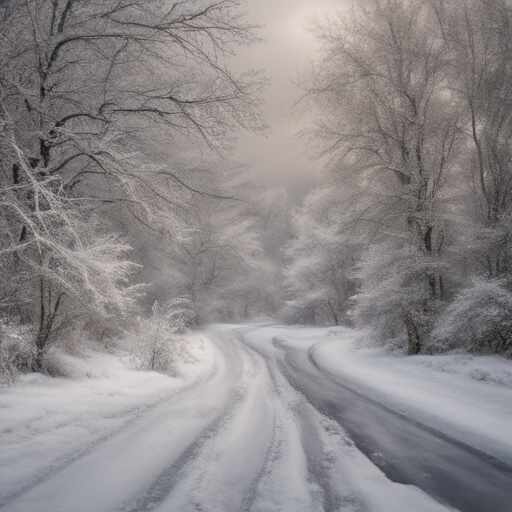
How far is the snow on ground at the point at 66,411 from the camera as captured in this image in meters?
2.54

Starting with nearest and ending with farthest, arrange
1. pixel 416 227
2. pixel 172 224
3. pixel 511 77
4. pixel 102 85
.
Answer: pixel 172 224
pixel 102 85
pixel 511 77
pixel 416 227

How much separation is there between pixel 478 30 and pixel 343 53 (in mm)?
3833

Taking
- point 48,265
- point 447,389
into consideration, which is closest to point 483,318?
point 447,389

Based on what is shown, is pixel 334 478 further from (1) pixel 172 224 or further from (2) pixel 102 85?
(2) pixel 102 85

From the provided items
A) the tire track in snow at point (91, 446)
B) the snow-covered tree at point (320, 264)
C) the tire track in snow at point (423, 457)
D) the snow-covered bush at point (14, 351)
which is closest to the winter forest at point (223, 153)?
the snow-covered bush at point (14, 351)

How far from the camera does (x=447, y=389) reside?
555 centimetres

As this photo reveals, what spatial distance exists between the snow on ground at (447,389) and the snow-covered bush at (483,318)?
20.6 inches

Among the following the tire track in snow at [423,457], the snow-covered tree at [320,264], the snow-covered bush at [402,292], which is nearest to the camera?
the tire track in snow at [423,457]

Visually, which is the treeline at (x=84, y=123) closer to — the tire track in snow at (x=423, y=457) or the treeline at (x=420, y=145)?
the tire track in snow at (x=423, y=457)

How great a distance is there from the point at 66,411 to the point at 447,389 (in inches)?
245

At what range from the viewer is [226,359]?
897cm

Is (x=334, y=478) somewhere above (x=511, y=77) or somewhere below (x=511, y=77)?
below


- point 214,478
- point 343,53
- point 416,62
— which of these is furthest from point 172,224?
point 416,62

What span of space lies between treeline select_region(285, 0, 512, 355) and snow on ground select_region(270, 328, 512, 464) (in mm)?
1024
